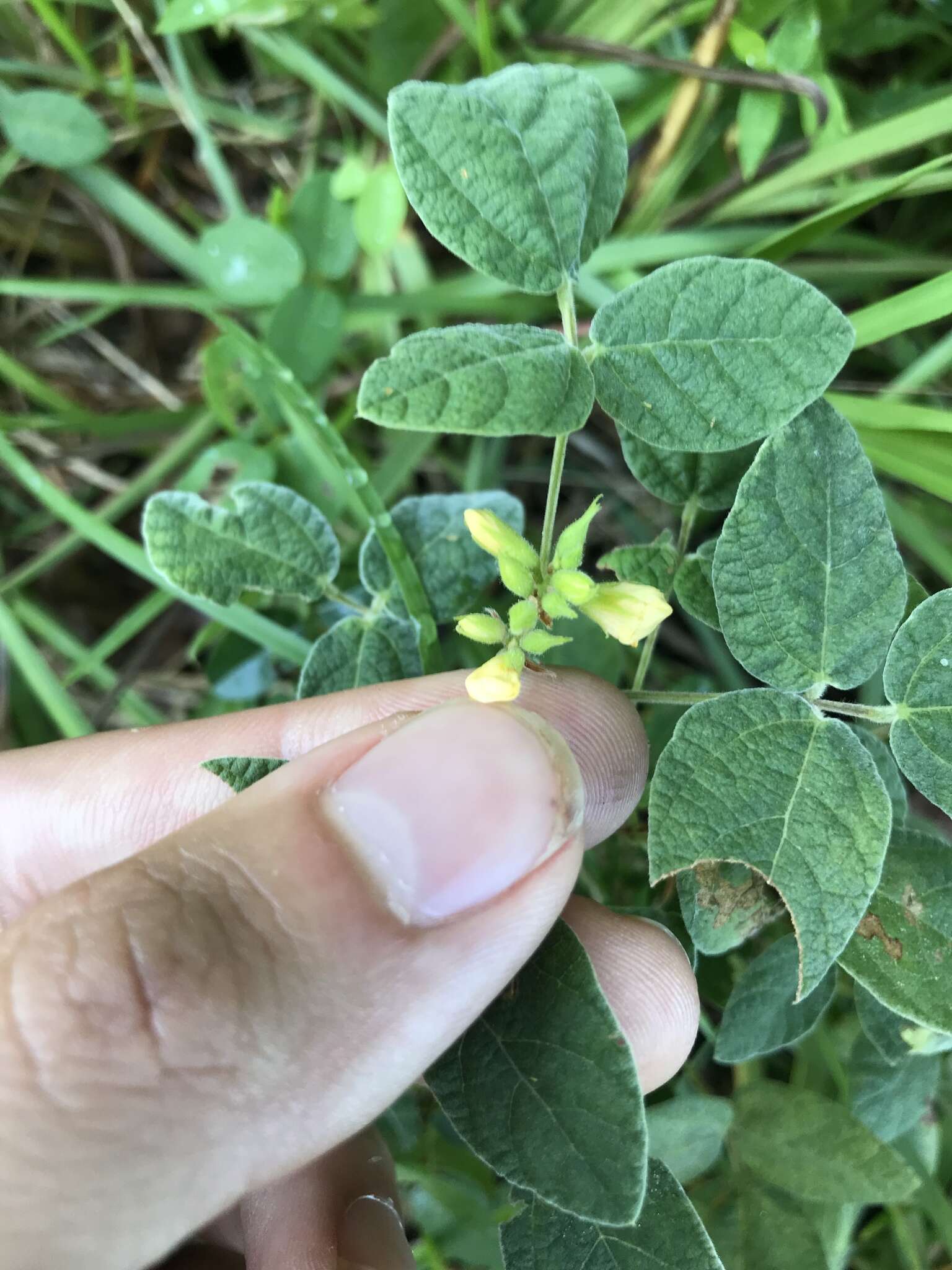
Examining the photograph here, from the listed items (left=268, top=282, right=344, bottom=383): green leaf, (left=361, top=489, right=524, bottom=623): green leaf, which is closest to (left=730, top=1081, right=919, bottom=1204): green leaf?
(left=361, top=489, right=524, bottom=623): green leaf

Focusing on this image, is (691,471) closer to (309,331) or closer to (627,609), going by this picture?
(627,609)

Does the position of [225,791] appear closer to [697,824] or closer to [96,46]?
[697,824]

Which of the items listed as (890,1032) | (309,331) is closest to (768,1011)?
(890,1032)

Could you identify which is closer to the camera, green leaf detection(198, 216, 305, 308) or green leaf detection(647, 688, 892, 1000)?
green leaf detection(647, 688, 892, 1000)

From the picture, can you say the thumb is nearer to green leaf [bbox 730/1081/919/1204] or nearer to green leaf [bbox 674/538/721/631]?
green leaf [bbox 674/538/721/631]

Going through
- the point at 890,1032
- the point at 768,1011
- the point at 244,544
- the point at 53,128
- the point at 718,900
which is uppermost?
the point at 53,128

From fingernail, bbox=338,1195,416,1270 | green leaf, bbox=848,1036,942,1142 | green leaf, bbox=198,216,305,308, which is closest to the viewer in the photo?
fingernail, bbox=338,1195,416,1270
